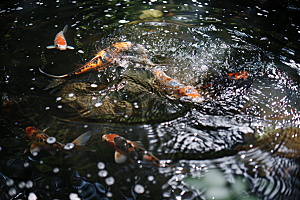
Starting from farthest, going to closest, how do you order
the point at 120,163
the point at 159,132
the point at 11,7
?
1. the point at 11,7
2. the point at 159,132
3. the point at 120,163

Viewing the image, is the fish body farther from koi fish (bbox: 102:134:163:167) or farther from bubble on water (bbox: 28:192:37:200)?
bubble on water (bbox: 28:192:37:200)

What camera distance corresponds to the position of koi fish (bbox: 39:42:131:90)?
2359mm

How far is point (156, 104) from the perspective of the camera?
212 cm

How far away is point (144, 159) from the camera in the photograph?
173cm

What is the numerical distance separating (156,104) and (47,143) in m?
0.93

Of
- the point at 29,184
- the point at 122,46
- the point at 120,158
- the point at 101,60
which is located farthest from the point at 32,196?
the point at 122,46

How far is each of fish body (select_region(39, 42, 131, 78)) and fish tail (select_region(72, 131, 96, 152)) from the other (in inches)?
29.0

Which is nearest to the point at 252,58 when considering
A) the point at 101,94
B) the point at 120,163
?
the point at 101,94

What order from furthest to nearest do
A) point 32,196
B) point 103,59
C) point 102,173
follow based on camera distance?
1. point 103,59
2. point 102,173
3. point 32,196

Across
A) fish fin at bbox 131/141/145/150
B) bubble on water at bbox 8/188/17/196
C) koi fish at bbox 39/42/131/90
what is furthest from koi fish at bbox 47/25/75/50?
bubble on water at bbox 8/188/17/196

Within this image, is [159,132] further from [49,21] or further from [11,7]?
[11,7]

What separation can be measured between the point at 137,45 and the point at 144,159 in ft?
4.76

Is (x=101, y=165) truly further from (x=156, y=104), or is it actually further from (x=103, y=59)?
(x=103, y=59)

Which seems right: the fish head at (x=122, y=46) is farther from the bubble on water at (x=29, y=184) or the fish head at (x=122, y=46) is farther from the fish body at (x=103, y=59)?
the bubble on water at (x=29, y=184)
